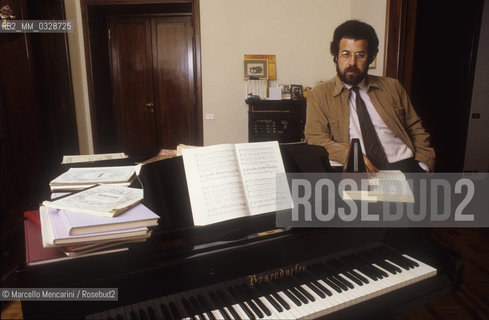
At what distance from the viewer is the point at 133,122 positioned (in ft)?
18.1

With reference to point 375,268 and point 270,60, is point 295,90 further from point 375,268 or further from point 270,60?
point 375,268

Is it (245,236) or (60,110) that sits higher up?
(60,110)

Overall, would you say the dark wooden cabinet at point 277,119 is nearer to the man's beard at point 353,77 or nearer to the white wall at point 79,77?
the man's beard at point 353,77

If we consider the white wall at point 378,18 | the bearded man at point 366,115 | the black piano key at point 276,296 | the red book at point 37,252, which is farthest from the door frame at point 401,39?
the red book at point 37,252

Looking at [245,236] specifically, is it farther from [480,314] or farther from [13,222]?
[13,222]

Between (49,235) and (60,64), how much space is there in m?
4.32

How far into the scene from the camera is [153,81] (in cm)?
537

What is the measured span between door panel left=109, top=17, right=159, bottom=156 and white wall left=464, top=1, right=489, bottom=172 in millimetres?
4955

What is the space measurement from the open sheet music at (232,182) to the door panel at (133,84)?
14.4 ft

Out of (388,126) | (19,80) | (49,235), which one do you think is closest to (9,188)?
(19,80)

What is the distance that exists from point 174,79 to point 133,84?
27.7 inches

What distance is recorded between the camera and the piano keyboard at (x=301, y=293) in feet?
2.89

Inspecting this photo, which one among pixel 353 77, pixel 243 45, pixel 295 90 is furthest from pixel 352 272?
pixel 243 45

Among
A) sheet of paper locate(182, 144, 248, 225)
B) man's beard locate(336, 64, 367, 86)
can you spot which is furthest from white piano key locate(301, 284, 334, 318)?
man's beard locate(336, 64, 367, 86)
